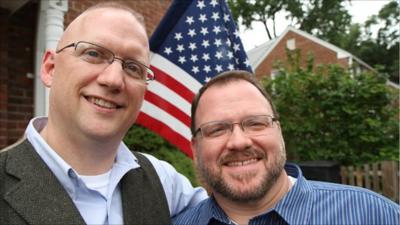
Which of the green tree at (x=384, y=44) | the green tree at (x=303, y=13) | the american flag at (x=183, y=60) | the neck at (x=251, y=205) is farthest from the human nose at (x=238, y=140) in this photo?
the green tree at (x=384, y=44)

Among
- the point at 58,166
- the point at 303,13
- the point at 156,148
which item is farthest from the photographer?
the point at 303,13

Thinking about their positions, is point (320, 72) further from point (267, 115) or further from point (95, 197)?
point (95, 197)

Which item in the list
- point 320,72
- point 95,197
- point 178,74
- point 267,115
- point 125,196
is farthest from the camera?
point 320,72

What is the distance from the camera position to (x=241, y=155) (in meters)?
1.96

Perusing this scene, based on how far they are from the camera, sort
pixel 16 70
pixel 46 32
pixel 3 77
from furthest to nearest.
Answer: pixel 16 70
pixel 3 77
pixel 46 32

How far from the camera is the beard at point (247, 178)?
1915 millimetres

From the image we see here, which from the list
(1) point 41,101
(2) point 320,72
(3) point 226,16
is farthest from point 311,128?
(1) point 41,101

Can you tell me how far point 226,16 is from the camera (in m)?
3.85

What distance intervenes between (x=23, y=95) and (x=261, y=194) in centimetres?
330

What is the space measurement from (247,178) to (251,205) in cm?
14

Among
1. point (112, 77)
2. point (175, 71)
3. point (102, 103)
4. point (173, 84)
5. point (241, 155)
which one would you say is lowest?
point (173, 84)

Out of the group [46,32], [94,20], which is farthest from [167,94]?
[94,20]

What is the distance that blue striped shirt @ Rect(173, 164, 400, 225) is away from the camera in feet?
5.72

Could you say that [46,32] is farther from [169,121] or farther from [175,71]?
[169,121]
